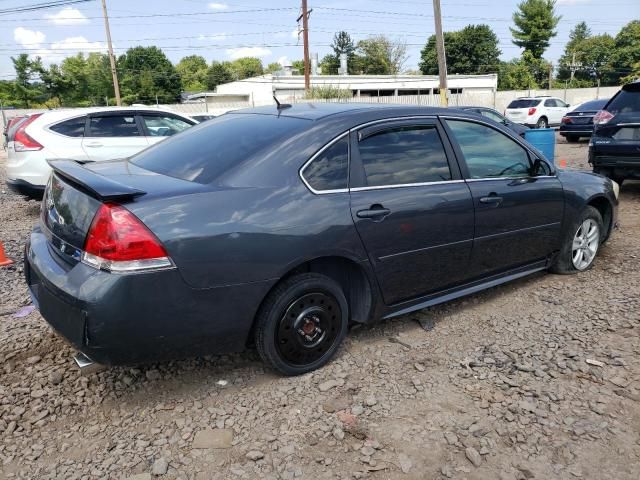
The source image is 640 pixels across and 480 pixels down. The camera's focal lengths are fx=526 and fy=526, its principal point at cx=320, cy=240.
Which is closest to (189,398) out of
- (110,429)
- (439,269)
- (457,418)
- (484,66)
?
(110,429)

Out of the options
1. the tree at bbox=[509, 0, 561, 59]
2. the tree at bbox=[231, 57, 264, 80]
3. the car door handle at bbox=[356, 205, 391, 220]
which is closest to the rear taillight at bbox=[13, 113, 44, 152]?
the car door handle at bbox=[356, 205, 391, 220]

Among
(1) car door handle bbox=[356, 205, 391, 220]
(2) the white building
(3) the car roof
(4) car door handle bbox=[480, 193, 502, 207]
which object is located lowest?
(4) car door handle bbox=[480, 193, 502, 207]

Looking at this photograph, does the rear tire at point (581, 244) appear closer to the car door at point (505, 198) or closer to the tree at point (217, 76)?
the car door at point (505, 198)

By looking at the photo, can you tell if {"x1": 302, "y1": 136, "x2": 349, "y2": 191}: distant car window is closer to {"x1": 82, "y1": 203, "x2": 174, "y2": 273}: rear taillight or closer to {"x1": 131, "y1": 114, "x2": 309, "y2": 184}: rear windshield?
{"x1": 131, "y1": 114, "x2": 309, "y2": 184}: rear windshield

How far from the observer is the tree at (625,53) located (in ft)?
224

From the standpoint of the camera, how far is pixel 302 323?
297 centimetres

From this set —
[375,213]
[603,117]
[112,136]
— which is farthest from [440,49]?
[375,213]

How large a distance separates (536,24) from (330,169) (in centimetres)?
7173

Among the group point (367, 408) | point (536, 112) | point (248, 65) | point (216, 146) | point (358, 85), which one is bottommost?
point (367, 408)

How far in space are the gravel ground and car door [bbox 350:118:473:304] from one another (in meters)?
0.48

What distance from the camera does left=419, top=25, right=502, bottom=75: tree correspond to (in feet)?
232

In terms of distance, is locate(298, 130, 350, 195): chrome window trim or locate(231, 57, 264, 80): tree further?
locate(231, 57, 264, 80): tree

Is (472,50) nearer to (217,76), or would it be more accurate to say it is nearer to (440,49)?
(217,76)

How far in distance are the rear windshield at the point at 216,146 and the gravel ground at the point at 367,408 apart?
120 centimetres
